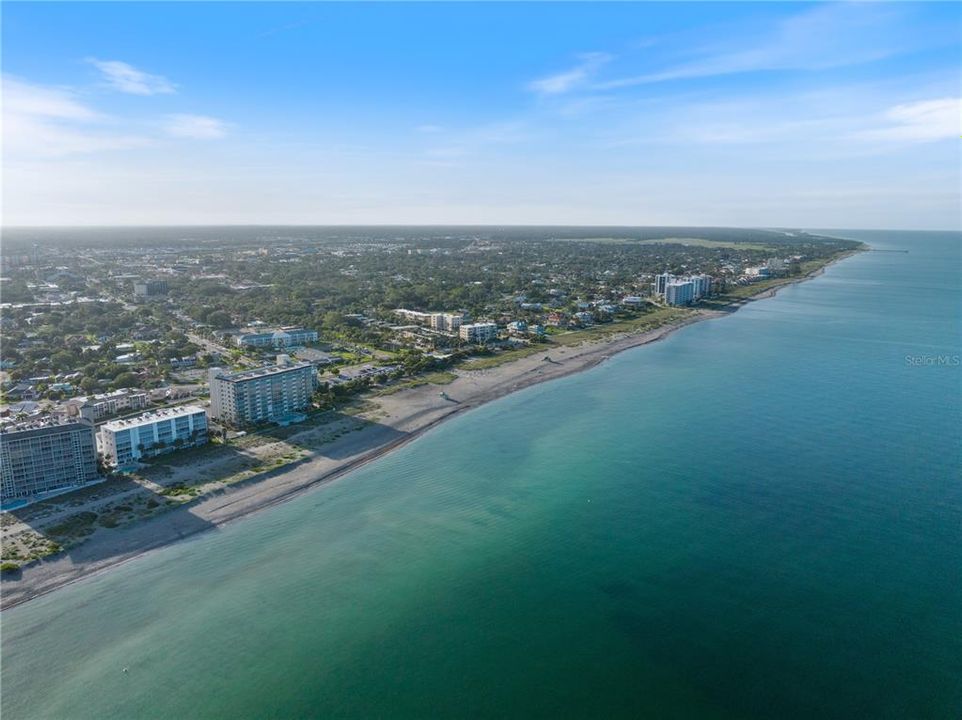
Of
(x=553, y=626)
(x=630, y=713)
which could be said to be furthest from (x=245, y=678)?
(x=630, y=713)

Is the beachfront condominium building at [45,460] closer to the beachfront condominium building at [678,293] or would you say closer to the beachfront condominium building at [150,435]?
the beachfront condominium building at [150,435]

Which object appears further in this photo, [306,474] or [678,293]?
[678,293]

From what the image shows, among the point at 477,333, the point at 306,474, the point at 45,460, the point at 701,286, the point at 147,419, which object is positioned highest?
the point at 701,286

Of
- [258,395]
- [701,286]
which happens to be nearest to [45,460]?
[258,395]

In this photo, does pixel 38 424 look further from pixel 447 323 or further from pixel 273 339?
pixel 447 323

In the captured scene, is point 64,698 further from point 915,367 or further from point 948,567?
point 915,367
